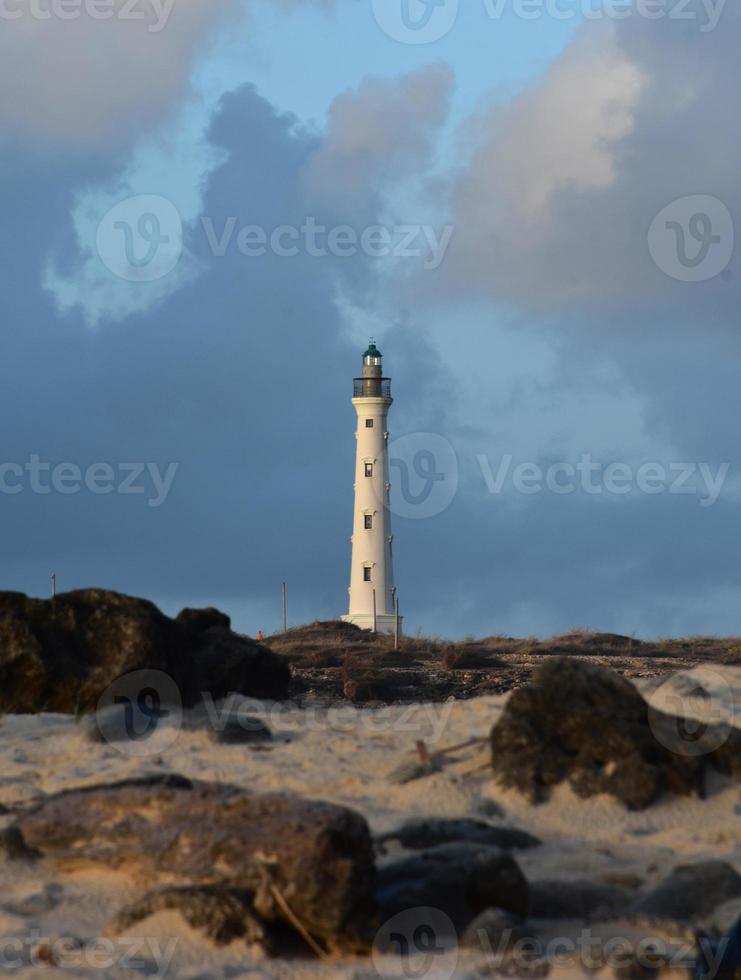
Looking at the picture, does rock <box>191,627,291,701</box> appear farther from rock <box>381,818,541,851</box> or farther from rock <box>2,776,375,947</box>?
rock <box>381,818,541,851</box>

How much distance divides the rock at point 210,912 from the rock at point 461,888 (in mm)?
649

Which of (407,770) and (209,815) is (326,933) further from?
(407,770)

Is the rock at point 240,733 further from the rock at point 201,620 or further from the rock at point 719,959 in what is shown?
the rock at point 719,959

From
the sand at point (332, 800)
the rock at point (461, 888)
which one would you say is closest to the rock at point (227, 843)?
the sand at point (332, 800)

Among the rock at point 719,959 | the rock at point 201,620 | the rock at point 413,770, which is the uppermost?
the rock at point 201,620

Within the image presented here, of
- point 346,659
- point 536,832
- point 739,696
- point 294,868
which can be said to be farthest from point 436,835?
point 346,659

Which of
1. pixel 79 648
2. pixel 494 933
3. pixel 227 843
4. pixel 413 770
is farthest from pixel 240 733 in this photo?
pixel 494 933

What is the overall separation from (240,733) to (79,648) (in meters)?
2.87

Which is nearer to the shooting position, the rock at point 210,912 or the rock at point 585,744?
the rock at point 210,912

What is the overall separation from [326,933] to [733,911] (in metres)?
2.02

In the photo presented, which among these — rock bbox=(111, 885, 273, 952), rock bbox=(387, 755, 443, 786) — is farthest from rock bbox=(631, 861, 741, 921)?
rock bbox=(387, 755, 443, 786)

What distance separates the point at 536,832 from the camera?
882 centimetres

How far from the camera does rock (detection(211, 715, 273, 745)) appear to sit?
10992mm

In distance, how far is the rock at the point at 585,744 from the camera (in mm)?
9234
